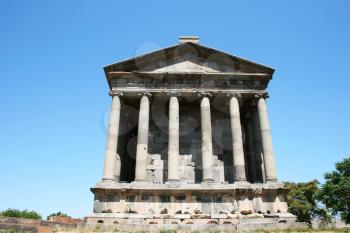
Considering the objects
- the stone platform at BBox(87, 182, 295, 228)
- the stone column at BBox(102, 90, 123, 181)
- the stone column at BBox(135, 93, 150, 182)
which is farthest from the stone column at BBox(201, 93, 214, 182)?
the stone column at BBox(102, 90, 123, 181)

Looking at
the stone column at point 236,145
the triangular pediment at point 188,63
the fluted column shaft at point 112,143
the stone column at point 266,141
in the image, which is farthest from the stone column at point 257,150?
the fluted column shaft at point 112,143

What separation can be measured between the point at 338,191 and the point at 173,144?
1014 inches

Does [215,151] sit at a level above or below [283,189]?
above

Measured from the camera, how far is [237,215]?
18.1 metres

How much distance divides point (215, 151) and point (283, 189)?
20.5ft

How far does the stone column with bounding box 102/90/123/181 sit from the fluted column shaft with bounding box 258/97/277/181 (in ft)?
34.3

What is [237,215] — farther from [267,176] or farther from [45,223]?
[45,223]

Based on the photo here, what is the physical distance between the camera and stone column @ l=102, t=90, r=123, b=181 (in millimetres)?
19906

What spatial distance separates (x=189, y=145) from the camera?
24047mm

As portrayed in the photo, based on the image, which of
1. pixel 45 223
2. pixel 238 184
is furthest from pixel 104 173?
pixel 238 184

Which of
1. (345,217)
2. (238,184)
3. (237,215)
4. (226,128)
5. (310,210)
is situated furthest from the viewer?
(310,210)

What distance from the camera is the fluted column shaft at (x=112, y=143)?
1991 cm

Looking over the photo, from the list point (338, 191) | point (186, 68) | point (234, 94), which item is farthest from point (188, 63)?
point (338, 191)

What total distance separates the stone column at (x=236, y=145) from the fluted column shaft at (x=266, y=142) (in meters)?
1.61
